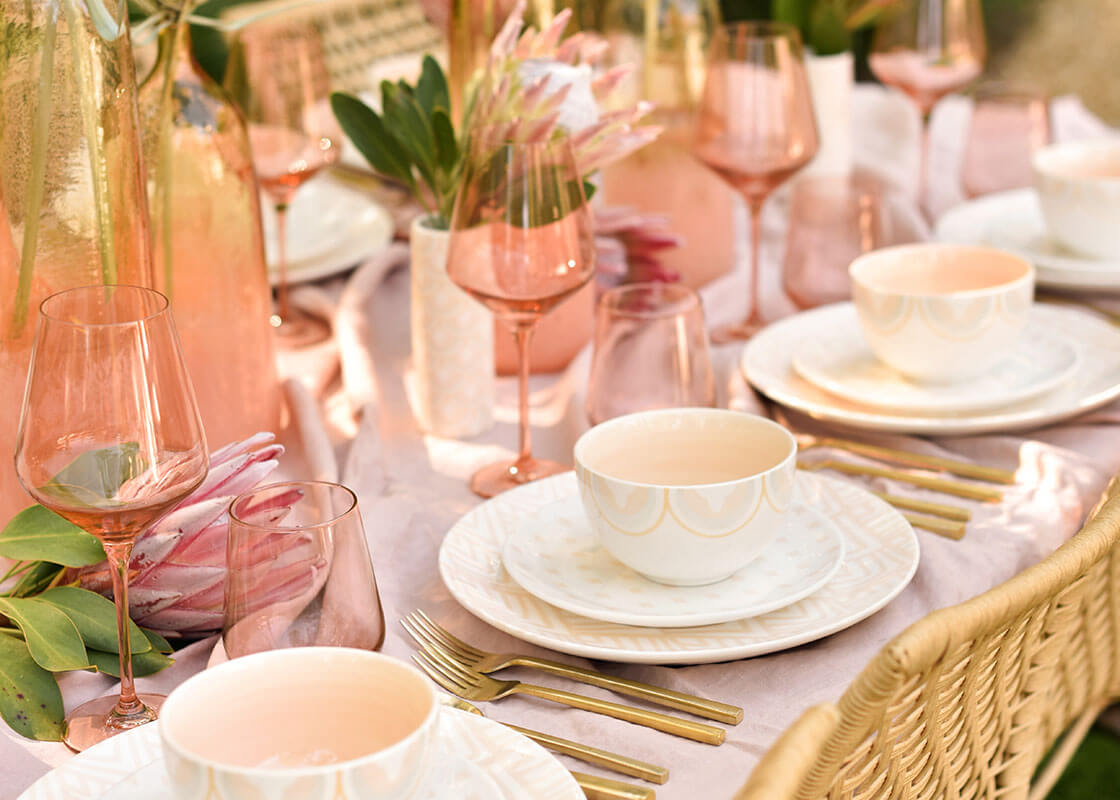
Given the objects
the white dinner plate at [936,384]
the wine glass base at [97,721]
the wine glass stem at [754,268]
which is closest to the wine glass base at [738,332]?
the wine glass stem at [754,268]

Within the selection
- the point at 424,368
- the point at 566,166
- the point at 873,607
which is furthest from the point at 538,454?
the point at 873,607

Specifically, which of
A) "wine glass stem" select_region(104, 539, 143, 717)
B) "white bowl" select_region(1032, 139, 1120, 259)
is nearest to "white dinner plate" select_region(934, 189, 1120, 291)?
"white bowl" select_region(1032, 139, 1120, 259)

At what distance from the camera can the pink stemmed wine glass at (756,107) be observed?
1.09m

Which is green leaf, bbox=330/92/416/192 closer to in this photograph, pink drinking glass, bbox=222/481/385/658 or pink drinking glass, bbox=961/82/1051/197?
pink drinking glass, bbox=222/481/385/658

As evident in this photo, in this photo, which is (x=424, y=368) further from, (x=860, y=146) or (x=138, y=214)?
(x=860, y=146)

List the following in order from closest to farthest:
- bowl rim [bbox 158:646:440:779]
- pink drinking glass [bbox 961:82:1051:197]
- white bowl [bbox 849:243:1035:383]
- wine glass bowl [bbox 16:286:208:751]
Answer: bowl rim [bbox 158:646:440:779] < wine glass bowl [bbox 16:286:208:751] < white bowl [bbox 849:243:1035:383] < pink drinking glass [bbox 961:82:1051:197]

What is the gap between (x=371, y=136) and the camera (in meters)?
0.93

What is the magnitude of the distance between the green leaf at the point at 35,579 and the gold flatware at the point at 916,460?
1.58 feet

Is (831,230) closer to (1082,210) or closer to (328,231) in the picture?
(1082,210)

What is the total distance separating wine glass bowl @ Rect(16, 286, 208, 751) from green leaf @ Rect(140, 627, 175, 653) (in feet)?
0.33

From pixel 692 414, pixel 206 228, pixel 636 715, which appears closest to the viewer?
pixel 636 715

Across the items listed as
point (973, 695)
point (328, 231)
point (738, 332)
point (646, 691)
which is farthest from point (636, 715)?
point (328, 231)

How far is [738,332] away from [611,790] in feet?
2.20

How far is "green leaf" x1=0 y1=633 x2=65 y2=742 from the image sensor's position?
57cm
